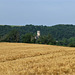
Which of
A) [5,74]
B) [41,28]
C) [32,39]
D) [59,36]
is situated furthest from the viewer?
[41,28]

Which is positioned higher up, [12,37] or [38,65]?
[38,65]

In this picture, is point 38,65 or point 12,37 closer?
point 38,65

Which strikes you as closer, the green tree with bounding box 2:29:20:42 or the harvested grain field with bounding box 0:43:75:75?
the harvested grain field with bounding box 0:43:75:75

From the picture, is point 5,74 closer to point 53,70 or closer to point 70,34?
point 53,70

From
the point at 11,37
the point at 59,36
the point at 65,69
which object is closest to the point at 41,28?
the point at 59,36

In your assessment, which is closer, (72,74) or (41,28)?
(72,74)

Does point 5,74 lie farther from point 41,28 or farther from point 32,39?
point 41,28

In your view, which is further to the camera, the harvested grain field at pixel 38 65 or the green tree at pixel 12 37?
the green tree at pixel 12 37

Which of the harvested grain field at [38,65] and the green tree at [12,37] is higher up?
the harvested grain field at [38,65]

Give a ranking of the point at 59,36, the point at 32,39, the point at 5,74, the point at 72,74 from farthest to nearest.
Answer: the point at 59,36
the point at 32,39
the point at 5,74
the point at 72,74

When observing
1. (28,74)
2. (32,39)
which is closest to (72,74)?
(28,74)

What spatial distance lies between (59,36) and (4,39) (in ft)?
188

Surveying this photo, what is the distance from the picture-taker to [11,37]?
253ft

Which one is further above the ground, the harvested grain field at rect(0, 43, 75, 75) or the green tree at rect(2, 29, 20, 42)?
the harvested grain field at rect(0, 43, 75, 75)
